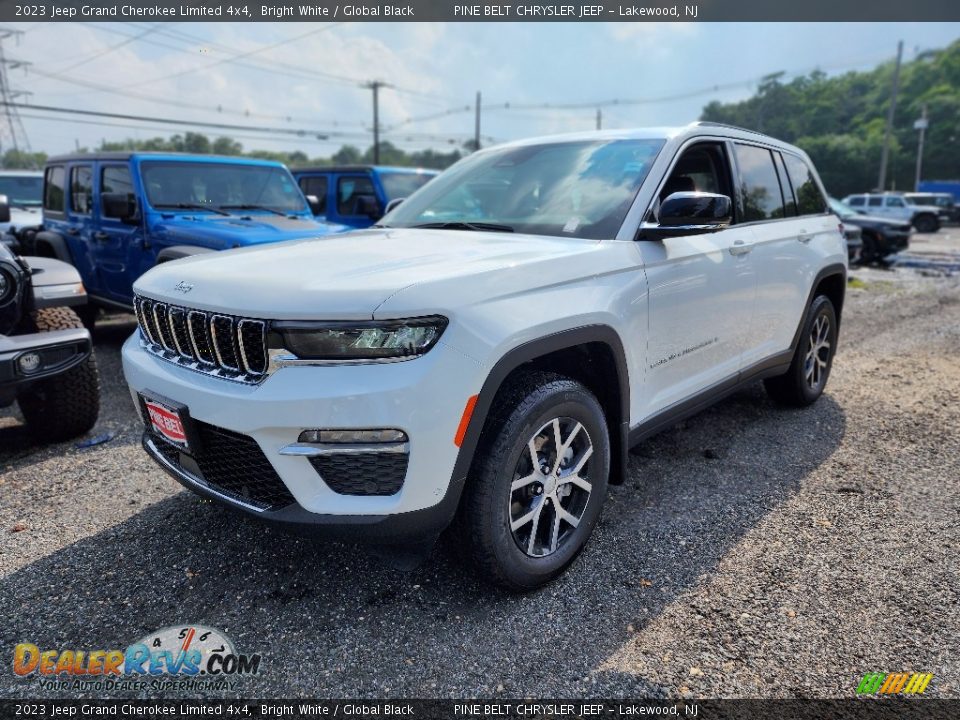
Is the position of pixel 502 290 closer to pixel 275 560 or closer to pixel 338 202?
pixel 275 560

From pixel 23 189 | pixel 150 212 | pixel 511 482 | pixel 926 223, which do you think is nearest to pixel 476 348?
pixel 511 482

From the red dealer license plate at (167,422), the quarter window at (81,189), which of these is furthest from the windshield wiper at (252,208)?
the red dealer license plate at (167,422)

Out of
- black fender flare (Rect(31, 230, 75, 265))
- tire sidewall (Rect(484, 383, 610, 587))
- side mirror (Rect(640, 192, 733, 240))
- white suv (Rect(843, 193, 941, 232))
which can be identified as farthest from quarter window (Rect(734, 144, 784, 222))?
white suv (Rect(843, 193, 941, 232))

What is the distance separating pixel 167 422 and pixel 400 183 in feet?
25.3

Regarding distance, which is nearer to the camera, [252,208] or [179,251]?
[179,251]

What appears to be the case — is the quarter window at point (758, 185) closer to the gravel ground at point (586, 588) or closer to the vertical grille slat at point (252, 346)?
the gravel ground at point (586, 588)

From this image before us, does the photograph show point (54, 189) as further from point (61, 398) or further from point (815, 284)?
point (815, 284)

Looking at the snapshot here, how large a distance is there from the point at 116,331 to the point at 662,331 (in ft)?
22.6

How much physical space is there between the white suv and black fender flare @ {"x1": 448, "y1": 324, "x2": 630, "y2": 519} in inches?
1123

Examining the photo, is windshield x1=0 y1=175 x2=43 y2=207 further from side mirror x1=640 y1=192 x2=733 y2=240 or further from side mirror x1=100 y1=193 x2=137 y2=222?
side mirror x1=640 y1=192 x2=733 y2=240

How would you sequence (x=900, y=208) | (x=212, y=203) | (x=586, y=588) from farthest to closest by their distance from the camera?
(x=900, y=208) → (x=212, y=203) → (x=586, y=588)

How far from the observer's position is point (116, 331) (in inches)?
301

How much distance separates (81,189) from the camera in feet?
22.2

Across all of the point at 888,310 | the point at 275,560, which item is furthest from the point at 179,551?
the point at 888,310
